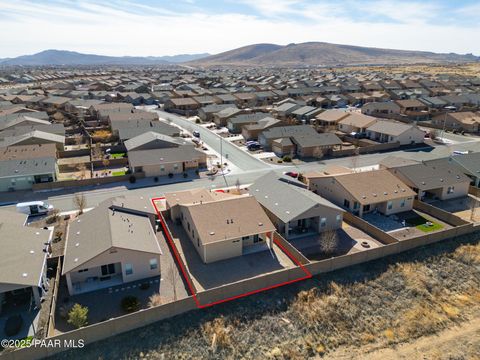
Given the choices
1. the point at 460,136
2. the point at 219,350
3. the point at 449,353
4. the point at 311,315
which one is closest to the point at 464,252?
the point at 449,353

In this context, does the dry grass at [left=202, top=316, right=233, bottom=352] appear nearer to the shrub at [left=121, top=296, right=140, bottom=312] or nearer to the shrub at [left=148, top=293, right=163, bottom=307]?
the shrub at [left=148, top=293, right=163, bottom=307]

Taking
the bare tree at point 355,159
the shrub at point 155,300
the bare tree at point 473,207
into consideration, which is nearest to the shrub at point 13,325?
the shrub at point 155,300

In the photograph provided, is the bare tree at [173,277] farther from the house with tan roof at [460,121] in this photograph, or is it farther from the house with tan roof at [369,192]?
the house with tan roof at [460,121]

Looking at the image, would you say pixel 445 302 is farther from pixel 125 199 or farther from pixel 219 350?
pixel 125 199

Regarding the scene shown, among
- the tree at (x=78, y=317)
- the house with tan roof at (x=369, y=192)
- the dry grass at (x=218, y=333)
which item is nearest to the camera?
the tree at (x=78, y=317)

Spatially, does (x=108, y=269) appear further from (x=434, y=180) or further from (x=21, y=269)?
(x=434, y=180)
